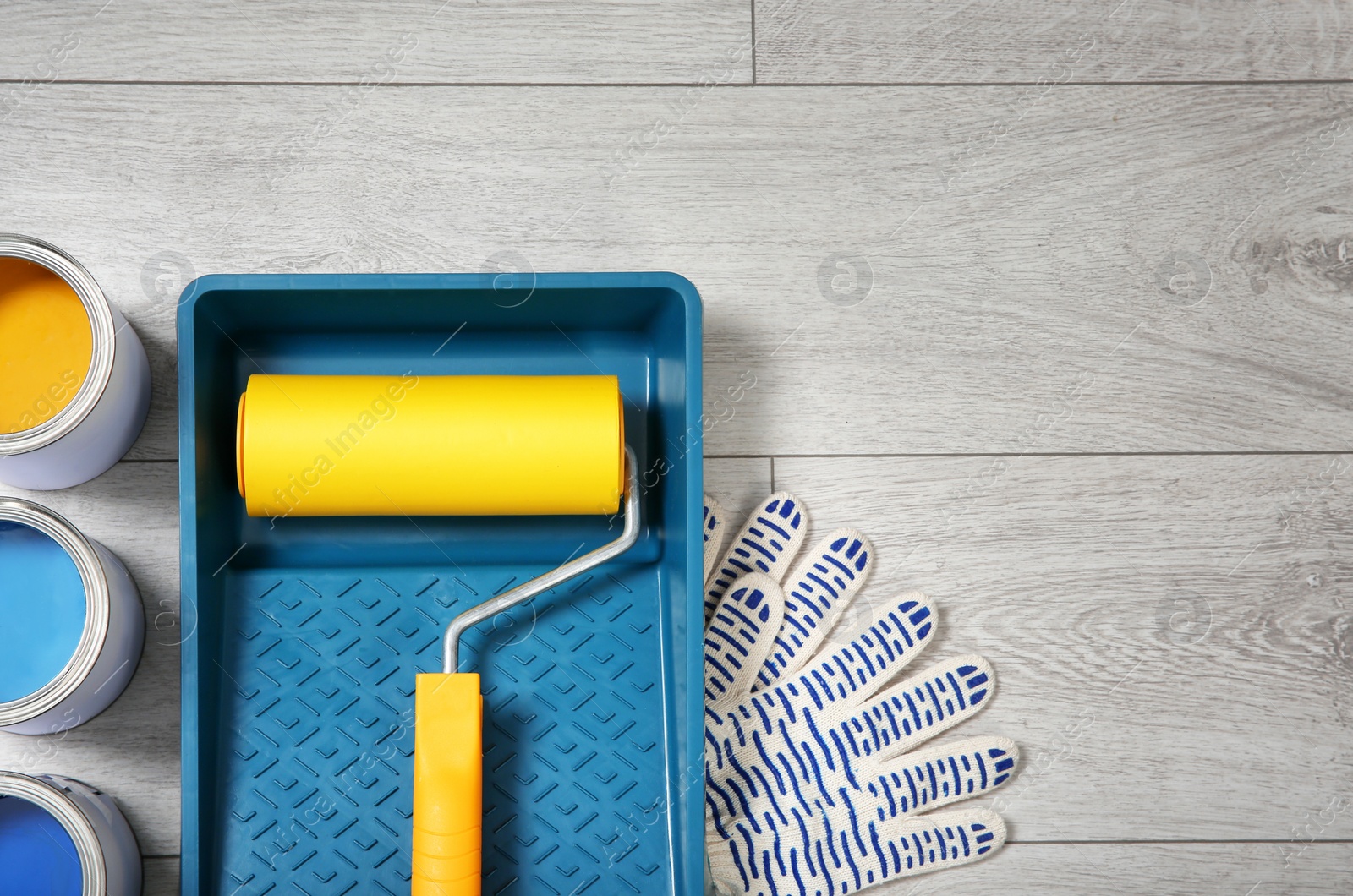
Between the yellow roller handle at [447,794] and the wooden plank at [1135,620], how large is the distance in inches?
10.6

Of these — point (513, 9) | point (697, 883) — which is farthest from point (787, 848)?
point (513, 9)

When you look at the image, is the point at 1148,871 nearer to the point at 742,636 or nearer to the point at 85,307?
the point at 742,636

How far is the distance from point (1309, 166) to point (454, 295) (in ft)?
2.05

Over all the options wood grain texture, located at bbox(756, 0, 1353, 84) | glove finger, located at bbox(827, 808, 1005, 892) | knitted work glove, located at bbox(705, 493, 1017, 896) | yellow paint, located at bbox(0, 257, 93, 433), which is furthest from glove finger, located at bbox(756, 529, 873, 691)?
yellow paint, located at bbox(0, 257, 93, 433)

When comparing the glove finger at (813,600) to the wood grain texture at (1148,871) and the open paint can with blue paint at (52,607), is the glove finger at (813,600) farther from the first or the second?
the open paint can with blue paint at (52,607)

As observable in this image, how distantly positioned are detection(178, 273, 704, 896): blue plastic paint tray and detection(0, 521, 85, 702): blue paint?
3.2 inches

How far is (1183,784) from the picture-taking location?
0.62 m

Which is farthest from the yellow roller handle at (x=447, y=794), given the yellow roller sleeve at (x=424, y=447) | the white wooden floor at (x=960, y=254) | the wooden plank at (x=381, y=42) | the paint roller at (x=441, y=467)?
the wooden plank at (x=381, y=42)

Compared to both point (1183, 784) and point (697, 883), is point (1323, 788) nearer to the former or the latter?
point (1183, 784)

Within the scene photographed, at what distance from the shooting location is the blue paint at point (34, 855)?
0.50 m

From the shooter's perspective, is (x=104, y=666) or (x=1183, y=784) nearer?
(x=104, y=666)

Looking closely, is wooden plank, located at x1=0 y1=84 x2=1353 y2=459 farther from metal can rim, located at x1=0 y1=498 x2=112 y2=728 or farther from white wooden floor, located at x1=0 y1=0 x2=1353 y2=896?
metal can rim, located at x1=0 y1=498 x2=112 y2=728

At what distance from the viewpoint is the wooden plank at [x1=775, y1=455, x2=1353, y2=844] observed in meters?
0.62

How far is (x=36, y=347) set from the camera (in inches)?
20.4
